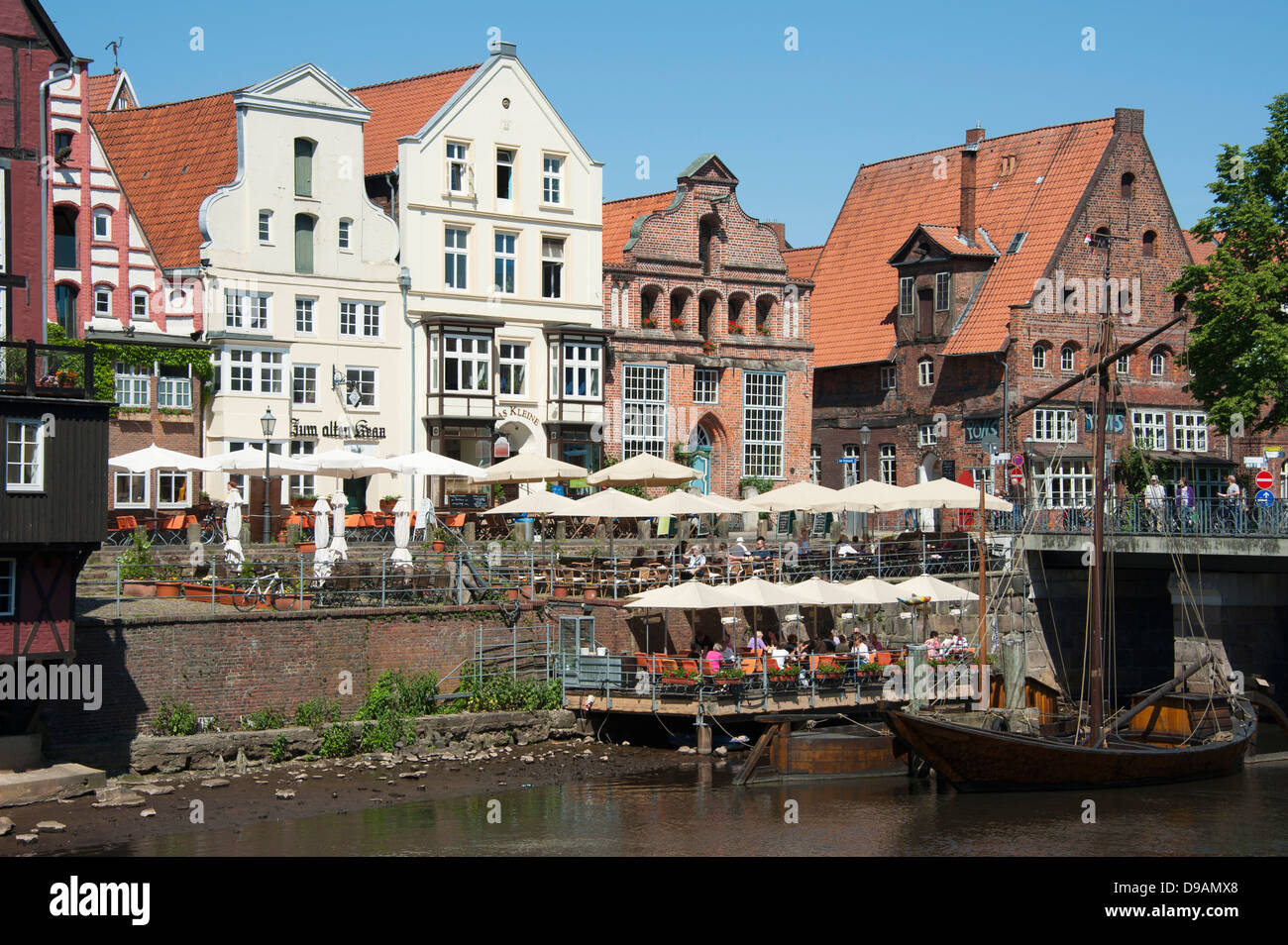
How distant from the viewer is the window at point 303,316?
49.2 m

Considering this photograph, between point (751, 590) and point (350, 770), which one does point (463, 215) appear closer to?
point (751, 590)

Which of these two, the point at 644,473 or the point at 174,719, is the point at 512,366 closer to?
the point at 644,473

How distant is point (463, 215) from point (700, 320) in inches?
391

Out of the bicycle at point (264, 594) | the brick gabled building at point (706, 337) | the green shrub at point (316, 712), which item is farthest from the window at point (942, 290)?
the green shrub at point (316, 712)

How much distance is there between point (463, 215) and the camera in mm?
52812

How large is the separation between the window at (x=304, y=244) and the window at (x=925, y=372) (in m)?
23.1

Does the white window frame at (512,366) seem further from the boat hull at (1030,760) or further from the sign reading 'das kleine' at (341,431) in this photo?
the boat hull at (1030,760)

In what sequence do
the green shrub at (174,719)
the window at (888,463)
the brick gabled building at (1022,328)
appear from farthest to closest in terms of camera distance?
the window at (888,463) < the brick gabled building at (1022,328) < the green shrub at (174,719)

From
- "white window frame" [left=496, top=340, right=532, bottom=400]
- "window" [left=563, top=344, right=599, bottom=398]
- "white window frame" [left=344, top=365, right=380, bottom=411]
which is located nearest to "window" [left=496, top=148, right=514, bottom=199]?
"white window frame" [left=496, top=340, right=532, bottom=400]

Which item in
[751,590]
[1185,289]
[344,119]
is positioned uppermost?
[344,119]

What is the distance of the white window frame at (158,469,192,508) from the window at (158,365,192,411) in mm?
1747
